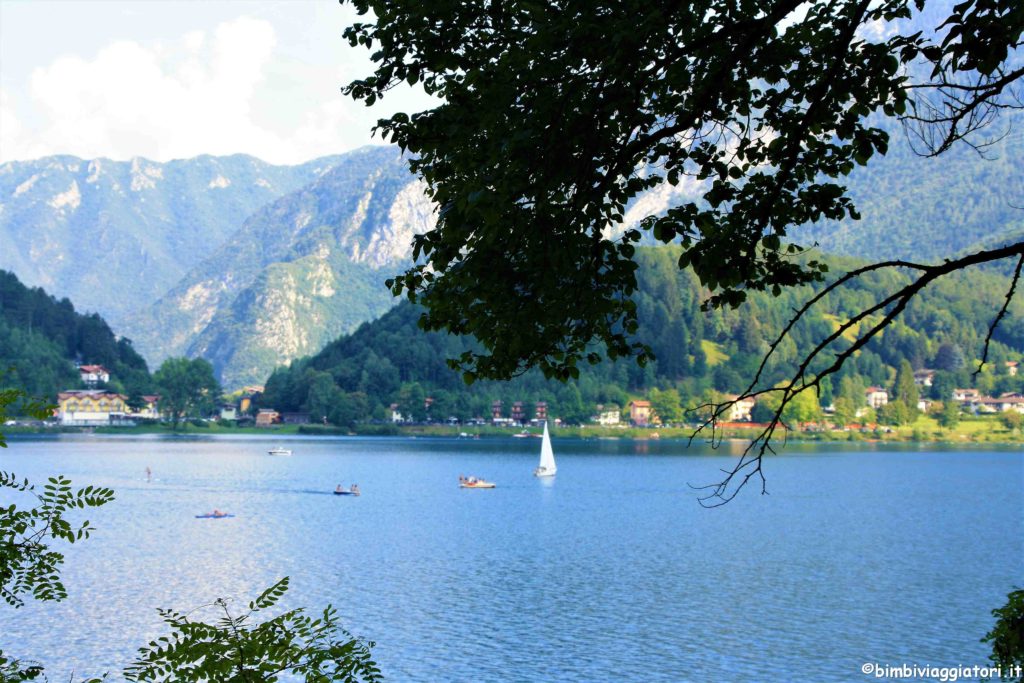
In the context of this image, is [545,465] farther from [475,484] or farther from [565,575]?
[565,575]

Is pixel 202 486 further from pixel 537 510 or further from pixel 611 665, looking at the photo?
pixel 611 665

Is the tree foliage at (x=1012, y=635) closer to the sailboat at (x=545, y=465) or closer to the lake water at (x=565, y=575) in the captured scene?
the lake water at (x=565, y=575)

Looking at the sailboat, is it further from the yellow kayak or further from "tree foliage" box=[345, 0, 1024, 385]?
"tree foliage" box=[345, 0, 1024, 385]

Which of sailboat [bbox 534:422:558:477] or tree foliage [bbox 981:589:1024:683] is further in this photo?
sailboat [bbox 534:422:558:477]

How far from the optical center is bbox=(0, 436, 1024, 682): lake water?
49.8m

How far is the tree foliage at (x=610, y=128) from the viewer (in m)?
12.4

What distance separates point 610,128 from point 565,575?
2457 inches

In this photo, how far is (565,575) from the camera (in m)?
73.4

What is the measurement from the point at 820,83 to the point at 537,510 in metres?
107

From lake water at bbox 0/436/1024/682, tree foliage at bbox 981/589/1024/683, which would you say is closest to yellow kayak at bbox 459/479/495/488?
lake water at bbox 0/436/1024/682

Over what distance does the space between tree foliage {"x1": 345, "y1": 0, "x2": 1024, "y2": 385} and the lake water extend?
111 feet

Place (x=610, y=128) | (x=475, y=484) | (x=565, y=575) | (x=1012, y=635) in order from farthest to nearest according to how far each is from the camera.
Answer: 1. (x=475, y=484)
2. (x=565, y=575)
3. (x=1012, y=635)
4. (x=610, y=128)

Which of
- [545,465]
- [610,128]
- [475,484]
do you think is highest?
[610,128]

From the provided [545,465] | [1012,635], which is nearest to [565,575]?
[1012,635]
